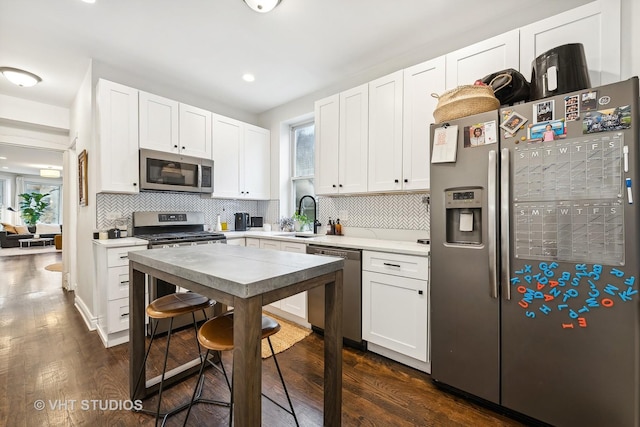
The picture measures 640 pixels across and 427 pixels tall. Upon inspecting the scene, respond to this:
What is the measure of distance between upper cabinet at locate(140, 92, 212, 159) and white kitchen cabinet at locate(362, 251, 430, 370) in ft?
7.96

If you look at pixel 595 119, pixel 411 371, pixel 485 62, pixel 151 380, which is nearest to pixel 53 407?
pixel 151 380

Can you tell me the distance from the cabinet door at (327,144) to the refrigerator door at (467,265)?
1.29 m

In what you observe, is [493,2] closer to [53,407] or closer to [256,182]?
[256,182]

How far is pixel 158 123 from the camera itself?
9.89ft

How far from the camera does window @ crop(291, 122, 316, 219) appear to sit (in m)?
3.94

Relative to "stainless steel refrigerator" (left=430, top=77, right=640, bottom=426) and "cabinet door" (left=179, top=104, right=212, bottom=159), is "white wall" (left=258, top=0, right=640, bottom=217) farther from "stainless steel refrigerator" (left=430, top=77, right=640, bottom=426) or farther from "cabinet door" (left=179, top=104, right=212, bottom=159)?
"cabinet door" (left=179, top=104, right=212, bottom=159)

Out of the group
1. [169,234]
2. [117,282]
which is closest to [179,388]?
[117,282]

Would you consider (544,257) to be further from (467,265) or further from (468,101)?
(468,101)

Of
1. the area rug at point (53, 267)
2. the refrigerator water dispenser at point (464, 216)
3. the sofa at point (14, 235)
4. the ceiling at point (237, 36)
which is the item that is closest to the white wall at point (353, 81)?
the ceiling at point (237, 36)

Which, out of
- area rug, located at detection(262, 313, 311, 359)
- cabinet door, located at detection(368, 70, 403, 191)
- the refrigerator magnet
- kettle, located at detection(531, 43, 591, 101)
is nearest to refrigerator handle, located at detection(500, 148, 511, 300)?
the refrigerator magnet

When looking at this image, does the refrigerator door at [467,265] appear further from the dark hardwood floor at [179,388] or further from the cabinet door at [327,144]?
the cabinet door at [327,144]

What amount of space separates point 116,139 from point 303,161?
2.23 meters

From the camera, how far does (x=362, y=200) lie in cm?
312

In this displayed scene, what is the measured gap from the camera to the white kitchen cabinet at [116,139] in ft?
8.69
